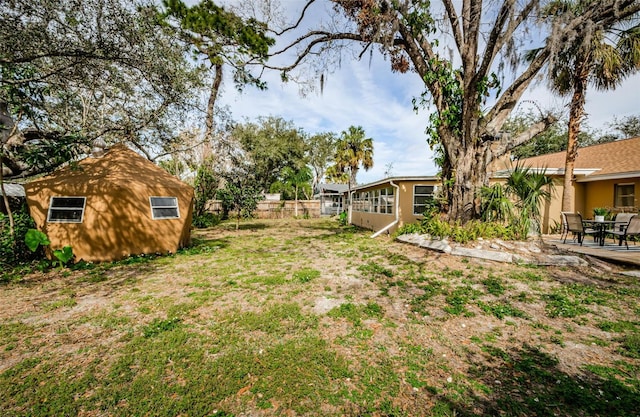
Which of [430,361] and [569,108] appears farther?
[569,108]

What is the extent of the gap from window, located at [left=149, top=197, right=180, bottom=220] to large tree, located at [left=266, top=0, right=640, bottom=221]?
6667 mm

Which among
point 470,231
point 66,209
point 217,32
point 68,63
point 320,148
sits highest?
point 320,148

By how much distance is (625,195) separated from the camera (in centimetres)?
1040

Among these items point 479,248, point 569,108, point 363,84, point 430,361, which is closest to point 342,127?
point 363,84

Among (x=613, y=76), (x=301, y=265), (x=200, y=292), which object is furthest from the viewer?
(x=613, y=76)

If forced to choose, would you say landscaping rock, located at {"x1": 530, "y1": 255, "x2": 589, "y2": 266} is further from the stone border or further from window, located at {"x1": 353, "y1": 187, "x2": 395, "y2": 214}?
window, located at {"x1": 353, "y1": 187, "x2": 395, "y2": 214}

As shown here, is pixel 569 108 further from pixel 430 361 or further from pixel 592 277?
pixel 430 361

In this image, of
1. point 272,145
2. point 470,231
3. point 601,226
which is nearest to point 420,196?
point 470,231

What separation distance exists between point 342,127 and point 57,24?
23.3m

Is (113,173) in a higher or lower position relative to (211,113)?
lower

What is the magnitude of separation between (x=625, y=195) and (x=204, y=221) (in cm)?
2138

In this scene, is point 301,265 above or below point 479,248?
below

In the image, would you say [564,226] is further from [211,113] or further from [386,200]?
[211,113]

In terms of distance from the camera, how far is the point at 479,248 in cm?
723
